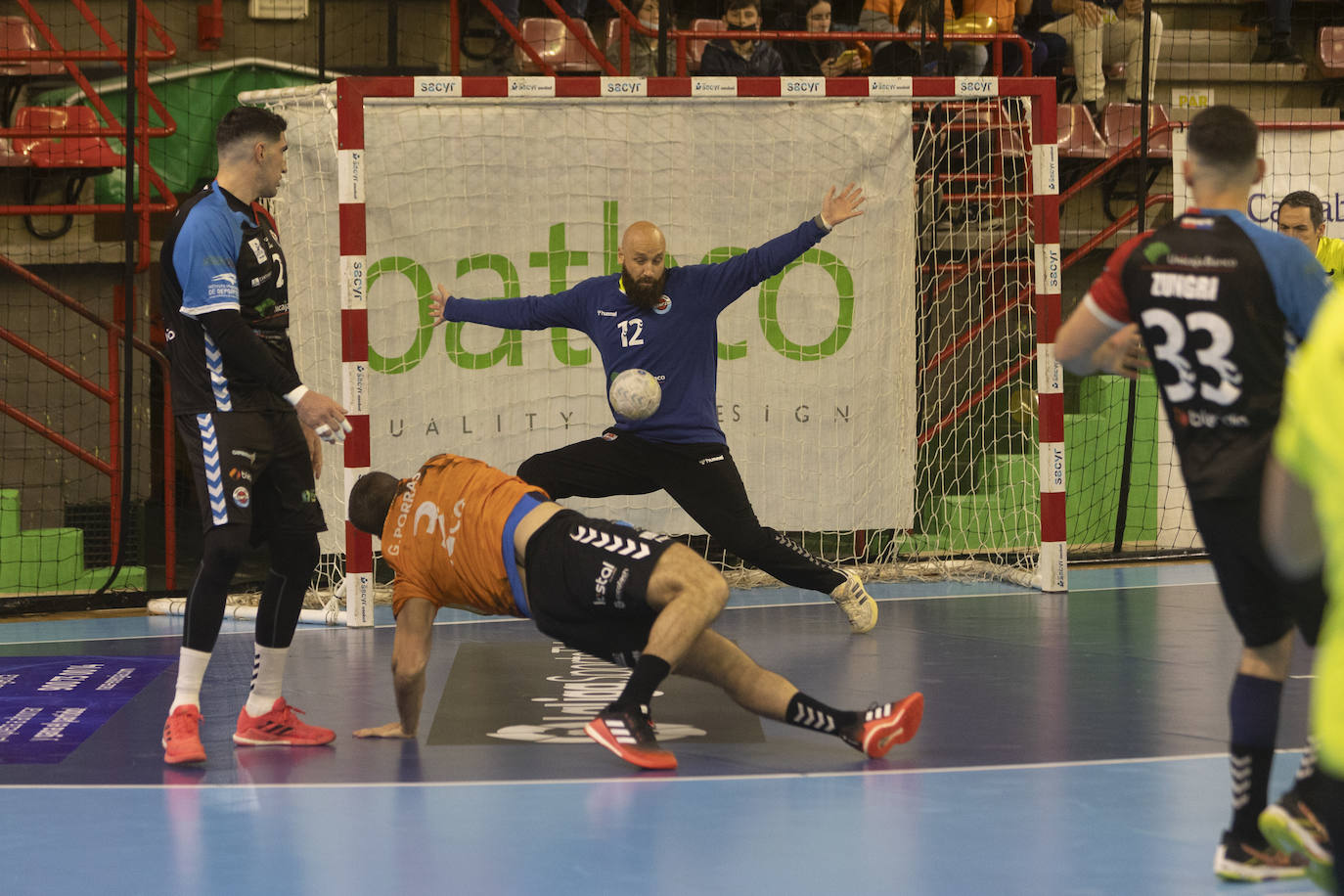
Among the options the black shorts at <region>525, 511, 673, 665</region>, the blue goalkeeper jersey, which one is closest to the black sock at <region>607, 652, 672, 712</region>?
the black shorts at <region>525, 511, 673, 665</region>

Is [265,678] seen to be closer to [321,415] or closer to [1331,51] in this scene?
[321,415]

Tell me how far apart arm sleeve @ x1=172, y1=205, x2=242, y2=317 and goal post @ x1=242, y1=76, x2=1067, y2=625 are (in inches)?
135

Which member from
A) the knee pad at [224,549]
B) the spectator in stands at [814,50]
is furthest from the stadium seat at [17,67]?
the knee pad at [224,549]

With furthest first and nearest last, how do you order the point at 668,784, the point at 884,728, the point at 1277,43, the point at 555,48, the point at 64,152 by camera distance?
the point at 1277,43
the point at 555,48
the point at 64,152
the point at 884,728
the point at 668,784

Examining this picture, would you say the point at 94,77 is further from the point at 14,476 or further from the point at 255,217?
the point at 255,217

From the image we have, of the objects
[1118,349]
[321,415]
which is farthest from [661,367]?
[1118,349]

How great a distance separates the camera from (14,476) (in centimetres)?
1225

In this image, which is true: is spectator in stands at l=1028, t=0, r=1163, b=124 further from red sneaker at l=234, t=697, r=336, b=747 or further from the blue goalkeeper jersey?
red sneaker at l=234, t=697, r=336, b=747

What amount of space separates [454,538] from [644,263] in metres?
2.53

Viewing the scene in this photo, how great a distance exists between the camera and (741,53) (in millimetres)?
11766

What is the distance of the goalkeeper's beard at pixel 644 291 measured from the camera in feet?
24.7

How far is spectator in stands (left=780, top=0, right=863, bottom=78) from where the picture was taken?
1214 cm

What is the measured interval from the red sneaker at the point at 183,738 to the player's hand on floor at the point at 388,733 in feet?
1.91

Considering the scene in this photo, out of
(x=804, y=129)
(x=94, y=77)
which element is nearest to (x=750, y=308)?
(x=804, y=129)
